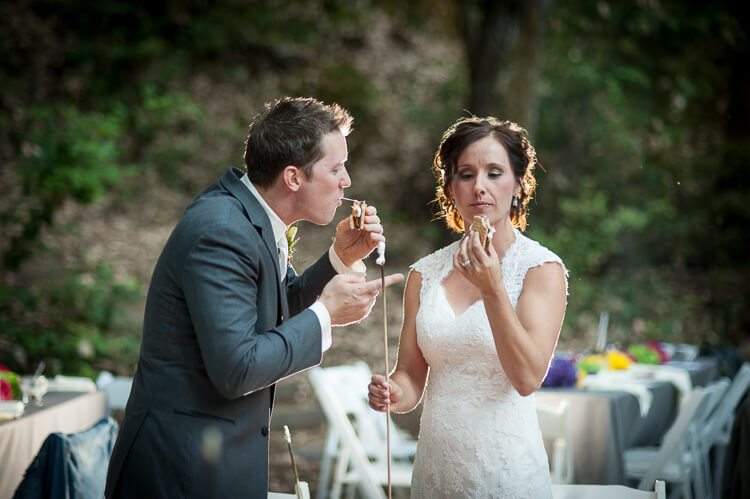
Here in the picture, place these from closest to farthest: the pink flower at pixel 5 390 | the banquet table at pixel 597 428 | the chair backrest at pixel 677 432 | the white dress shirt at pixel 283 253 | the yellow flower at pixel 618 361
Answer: the white dress shirt at pixel 283 253 → the pink flower at pixel 5 390 → the chair backrest at pixel 677 432 → the banquet table at pixel 597 428 → the yellow flower at pixel 618 361

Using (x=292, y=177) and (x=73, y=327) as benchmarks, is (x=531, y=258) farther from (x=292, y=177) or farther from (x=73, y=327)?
(x=73, y=327)

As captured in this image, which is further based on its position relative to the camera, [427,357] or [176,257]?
[427,357]

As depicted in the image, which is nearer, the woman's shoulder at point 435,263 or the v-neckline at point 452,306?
the v-neckline at point 452,306

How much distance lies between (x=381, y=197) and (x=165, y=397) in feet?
35.5

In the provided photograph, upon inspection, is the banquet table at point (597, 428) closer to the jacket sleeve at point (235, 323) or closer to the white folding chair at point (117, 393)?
the white folding chair at point (117, 393)

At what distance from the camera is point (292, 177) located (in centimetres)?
205

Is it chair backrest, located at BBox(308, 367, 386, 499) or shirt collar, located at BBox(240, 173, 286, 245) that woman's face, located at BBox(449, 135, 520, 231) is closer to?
shirt collar, located at BBox(240, 173, 286, 245)

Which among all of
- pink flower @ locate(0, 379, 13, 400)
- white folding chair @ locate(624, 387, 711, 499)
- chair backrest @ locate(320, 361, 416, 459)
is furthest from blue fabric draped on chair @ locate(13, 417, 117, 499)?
white folding chair @ locate(624, 387, 711, 499)

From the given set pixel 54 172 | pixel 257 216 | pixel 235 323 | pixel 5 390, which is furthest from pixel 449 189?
pixel 54 172

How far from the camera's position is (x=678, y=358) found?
744 cm

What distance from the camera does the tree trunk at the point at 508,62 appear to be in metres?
7.32

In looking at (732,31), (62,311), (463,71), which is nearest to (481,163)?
(62,311)

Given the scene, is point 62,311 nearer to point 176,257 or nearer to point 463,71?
point 176,257

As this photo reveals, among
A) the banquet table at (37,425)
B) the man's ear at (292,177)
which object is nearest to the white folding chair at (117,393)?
the banquet table at (37,425)
